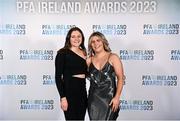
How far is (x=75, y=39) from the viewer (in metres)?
2.71

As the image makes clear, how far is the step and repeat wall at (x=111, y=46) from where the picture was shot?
10.7 ft

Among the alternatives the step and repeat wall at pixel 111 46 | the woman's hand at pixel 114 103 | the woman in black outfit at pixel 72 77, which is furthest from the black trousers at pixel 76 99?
the step and repeat wall at pixel 111 46

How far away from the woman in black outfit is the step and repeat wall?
59 centimetres

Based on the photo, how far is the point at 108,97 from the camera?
Answer: 8.63 ft

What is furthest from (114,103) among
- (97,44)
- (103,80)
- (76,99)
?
(97,44)

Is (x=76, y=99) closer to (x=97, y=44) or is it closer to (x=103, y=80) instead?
(x=103, y=80)

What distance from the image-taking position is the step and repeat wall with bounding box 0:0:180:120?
10.7 ft

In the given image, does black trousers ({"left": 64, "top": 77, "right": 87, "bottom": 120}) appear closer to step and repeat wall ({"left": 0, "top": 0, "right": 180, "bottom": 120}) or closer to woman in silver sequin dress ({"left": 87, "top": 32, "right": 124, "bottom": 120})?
woman in silver sequin dress ({"left": 87, "top": 32, "right": 124, "bottom": 120})

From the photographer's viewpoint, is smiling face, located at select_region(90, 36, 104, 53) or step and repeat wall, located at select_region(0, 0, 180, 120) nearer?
smiling face, located at select_region(90, 36, 104, 53)

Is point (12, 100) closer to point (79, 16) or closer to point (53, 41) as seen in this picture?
point (53, 41)

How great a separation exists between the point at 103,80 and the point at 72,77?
0.27m

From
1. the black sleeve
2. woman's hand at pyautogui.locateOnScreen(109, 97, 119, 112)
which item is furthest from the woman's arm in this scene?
the black sleeve

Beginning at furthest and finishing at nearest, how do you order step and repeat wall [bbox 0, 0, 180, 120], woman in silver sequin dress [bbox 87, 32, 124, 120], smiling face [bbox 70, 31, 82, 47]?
step and repeat wall [bbox 0, 0, 180, 120]
smiling face [bbox 70, 31, 82, 47]
woman in silver sequin dress [bbox 87, 32, 124, 120]

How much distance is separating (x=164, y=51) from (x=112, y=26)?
602 mm
